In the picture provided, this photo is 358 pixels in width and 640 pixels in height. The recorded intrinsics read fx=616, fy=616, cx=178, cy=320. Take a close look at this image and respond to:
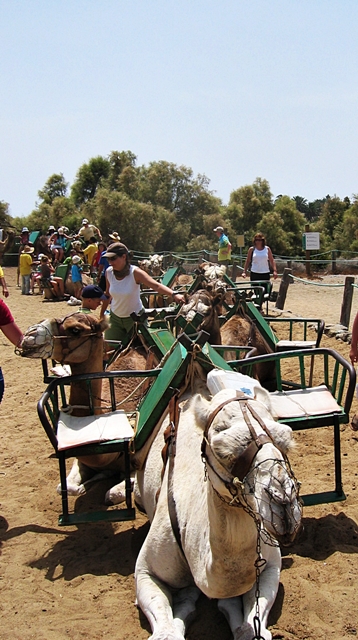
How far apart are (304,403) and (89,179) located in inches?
1293

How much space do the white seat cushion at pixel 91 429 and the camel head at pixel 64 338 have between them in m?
0.48

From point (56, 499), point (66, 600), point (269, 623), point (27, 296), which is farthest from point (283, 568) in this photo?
point (27, 296)

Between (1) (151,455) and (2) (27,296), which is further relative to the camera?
(2) (27,296)

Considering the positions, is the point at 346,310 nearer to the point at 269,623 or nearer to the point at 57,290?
the point at 269,623

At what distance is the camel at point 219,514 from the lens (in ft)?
7.79

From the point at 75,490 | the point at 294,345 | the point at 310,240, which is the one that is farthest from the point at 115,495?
the point at 310,240

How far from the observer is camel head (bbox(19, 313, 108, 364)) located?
4.66m

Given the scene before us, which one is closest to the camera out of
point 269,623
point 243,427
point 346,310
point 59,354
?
point 243,427

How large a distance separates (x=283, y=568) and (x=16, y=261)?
1123 inches

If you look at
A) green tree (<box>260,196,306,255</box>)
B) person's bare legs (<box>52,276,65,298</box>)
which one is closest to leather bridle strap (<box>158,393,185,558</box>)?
person's bare legs (<box>52,276,65,298</box>)

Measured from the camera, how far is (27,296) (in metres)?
21.2

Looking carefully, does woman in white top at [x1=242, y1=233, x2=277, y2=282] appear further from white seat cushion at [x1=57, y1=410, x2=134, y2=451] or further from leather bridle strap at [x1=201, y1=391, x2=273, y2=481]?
leather bridle strap at [x1=201, y1=391, x2=273, y2=481]

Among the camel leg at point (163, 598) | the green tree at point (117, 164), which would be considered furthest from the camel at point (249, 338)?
the green tree at point (117, 164)

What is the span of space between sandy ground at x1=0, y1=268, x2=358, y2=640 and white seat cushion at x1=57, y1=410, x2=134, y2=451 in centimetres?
82
